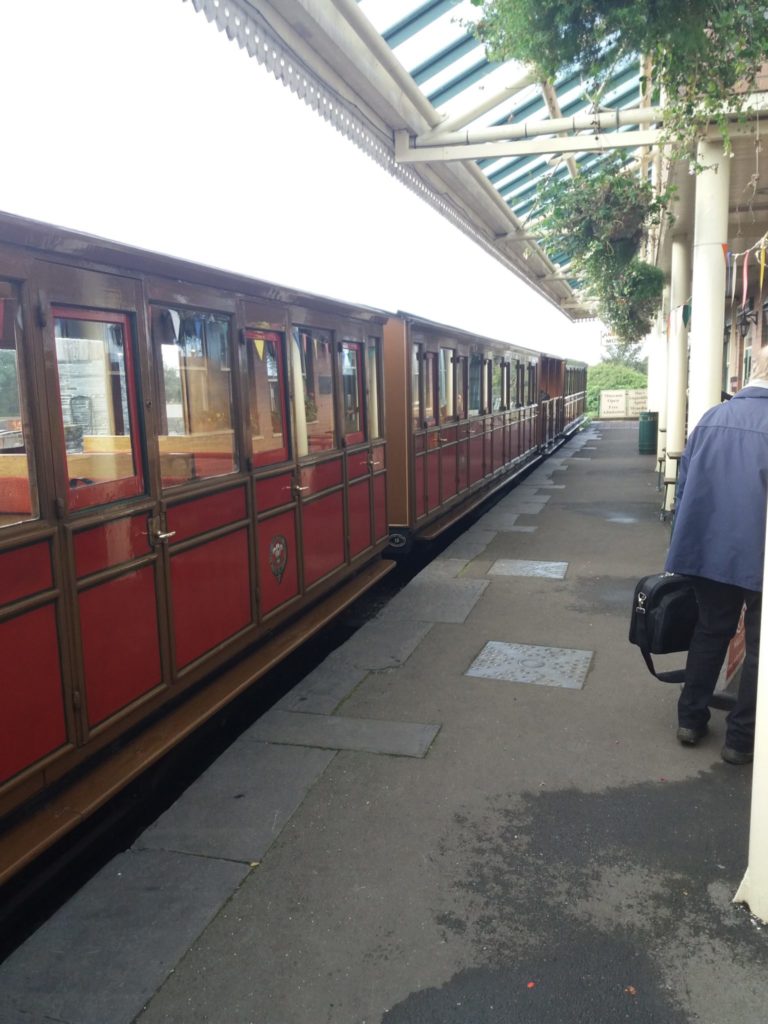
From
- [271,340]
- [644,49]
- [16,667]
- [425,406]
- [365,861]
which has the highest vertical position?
[644,49]

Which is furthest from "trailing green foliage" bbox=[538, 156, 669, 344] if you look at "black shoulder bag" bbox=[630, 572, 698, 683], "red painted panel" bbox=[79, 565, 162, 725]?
"red painted panel" bbox=[79, 565, 162, 725]

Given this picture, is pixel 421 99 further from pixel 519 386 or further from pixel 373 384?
pixel 519 386

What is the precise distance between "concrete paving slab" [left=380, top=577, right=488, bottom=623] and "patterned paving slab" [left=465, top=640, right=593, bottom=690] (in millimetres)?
719

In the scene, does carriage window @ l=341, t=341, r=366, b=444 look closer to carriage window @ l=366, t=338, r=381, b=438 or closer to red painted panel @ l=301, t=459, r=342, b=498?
carriage window @ l=366, t=338, r=381, b=438

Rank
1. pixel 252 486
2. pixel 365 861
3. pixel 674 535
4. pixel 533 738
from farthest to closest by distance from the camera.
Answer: pixel 252 486, pixel 533 738, pixel 674 535, pixel 365 861

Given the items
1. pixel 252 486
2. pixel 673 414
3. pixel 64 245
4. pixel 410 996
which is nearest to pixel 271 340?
pixel 252 486

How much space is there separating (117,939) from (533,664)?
2.98 meters

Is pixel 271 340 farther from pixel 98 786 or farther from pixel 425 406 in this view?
pixel 425 406

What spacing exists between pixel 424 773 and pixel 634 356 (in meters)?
61.1

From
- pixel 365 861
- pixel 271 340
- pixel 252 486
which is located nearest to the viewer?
pixel 365 861

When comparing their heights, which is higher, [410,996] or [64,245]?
[64,245]

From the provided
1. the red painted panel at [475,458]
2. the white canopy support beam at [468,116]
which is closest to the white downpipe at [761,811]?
the white canopy support beam at [468,116]

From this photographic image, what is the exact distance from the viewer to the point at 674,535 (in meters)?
3.27

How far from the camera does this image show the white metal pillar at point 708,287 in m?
6.66
